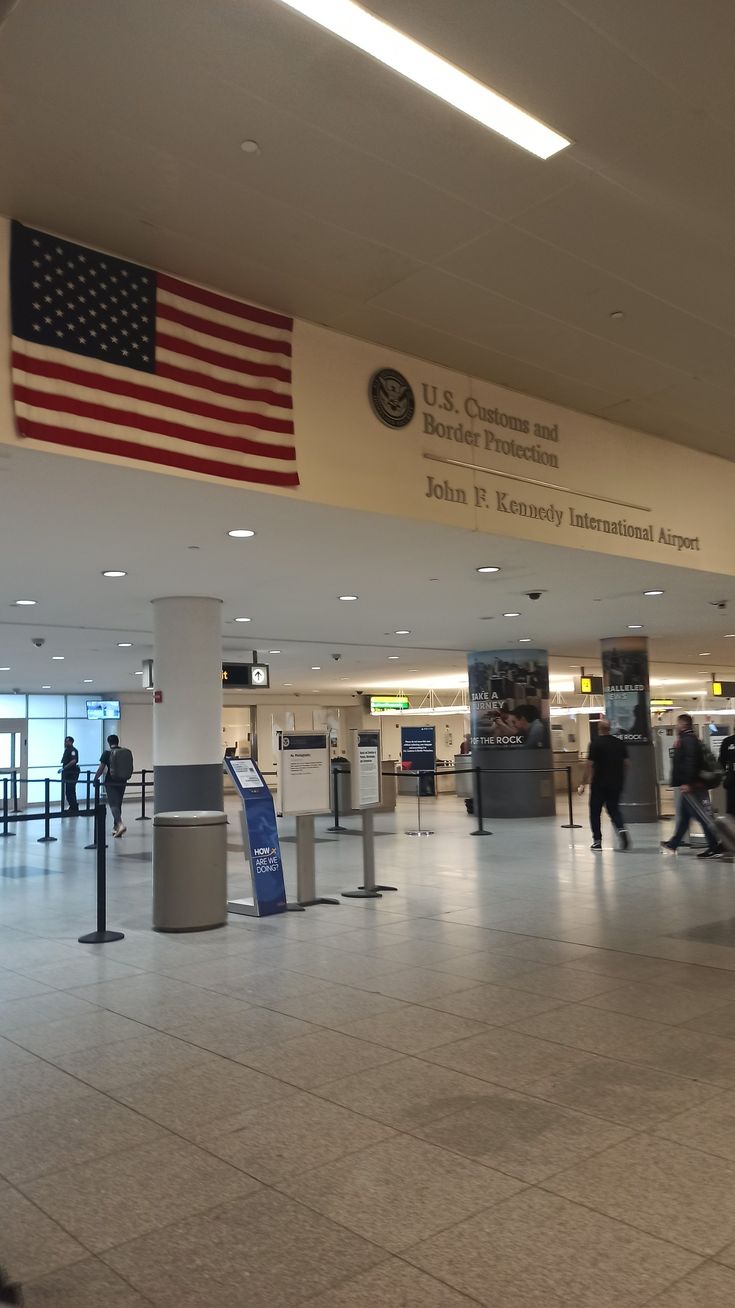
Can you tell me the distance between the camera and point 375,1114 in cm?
396

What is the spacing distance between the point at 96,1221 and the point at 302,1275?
31.8 inches

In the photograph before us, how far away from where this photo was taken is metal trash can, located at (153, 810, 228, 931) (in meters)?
8.09

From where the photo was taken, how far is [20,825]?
755 inches

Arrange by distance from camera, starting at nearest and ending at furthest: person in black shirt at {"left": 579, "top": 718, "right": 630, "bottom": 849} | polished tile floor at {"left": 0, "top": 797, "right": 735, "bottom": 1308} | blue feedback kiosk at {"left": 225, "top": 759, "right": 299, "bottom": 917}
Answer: polished tile floor at {"left": 0, "top": 797, "right": 735, "bottom": 1308}
blue feedback kiosk at {"left": 225, "top": 759, "right": 299, "bottom": 917}
person in black shirt at {"left": 579, "top": 718, "right": 630, "bottom": 849}

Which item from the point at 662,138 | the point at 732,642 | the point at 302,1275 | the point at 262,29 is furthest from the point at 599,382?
the point at 732,642

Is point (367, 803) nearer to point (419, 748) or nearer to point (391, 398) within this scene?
point (391, 398)

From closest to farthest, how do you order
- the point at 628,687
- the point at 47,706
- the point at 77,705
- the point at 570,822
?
the point at 570,822 → the point at 628,687 → the point at 47,706 → the point at 77,705

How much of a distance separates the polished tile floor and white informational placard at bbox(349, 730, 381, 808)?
5.37 ft

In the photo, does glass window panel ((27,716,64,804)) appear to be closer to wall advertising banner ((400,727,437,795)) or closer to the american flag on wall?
wall advertising banner ((400,727,437,795))

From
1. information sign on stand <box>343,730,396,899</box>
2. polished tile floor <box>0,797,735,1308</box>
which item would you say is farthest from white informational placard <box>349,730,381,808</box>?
polished tile floor <box>0,797,735,1308</box>

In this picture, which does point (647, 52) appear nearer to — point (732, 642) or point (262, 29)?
point (262, 29)

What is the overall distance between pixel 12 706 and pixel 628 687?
2231 cm

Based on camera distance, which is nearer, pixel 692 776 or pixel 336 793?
pixel 692 776

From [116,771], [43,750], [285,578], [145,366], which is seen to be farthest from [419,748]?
[145,366]
